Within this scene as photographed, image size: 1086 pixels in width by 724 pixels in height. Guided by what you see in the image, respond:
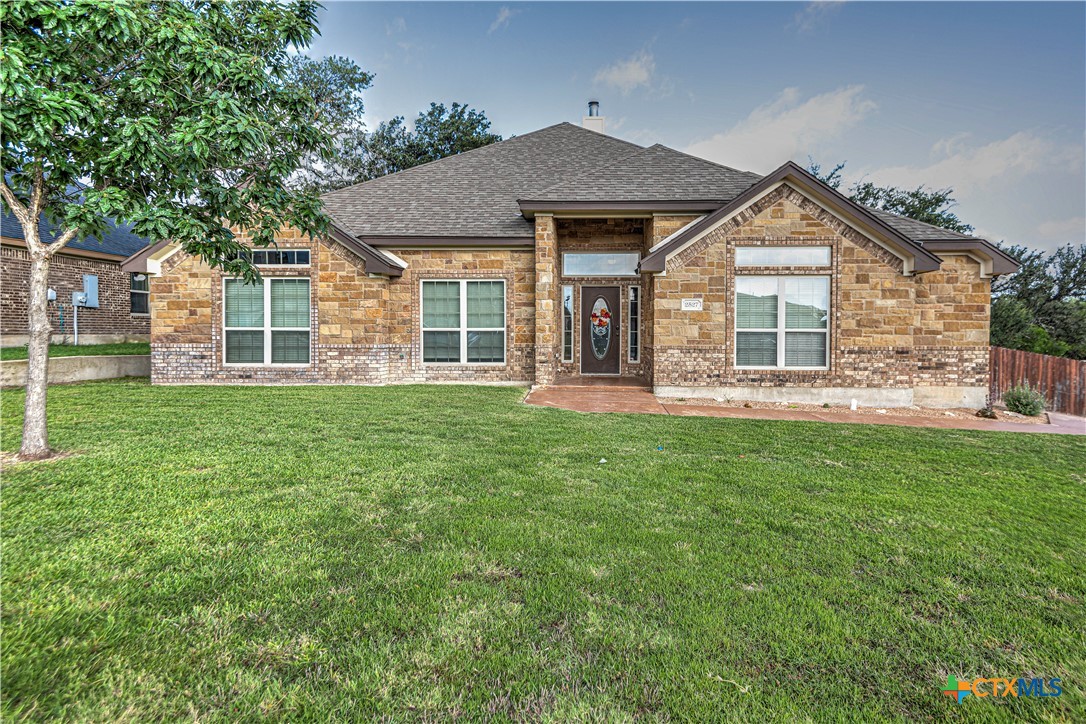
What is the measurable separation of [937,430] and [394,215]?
1203 cm

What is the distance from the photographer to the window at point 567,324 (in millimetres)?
12391

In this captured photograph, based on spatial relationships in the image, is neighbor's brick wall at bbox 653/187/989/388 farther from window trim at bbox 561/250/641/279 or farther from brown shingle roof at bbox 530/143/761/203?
window trim at bbox 561/250/641/279

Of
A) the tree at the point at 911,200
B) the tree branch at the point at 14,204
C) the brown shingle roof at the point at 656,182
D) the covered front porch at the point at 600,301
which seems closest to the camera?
the tree branch at the point at 14,204

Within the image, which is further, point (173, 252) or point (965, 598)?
point (173, 252)

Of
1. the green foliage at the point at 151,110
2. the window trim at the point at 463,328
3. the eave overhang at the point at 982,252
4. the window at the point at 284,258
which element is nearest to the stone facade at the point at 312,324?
the window at the point at 284,258

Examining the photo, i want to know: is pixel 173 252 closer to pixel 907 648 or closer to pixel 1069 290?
pixel 907 648

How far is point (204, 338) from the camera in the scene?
1060 centimetres

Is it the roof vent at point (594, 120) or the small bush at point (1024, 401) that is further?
the roof vent at point (594, 120)

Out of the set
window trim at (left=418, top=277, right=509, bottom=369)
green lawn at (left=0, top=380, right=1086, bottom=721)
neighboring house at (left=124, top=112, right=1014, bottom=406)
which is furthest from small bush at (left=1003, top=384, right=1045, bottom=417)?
window trim at (left=418, top=277, right=509, bottom=369)

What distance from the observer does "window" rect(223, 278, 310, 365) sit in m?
10.6

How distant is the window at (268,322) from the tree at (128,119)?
5147 mm

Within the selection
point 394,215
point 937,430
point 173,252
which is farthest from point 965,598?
point 173,252

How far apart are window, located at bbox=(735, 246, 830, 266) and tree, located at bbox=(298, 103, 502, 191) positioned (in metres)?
19.8

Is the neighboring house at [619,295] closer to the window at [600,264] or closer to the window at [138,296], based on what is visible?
the window at [600,264]
